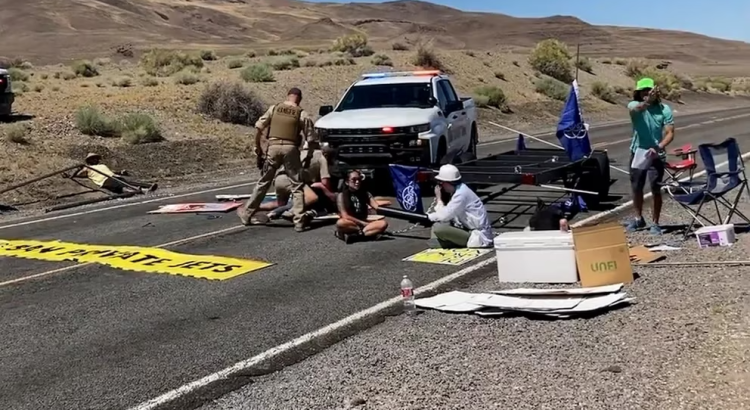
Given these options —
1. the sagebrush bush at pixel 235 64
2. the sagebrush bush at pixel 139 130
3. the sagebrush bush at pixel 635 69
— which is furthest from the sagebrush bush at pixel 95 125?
the sagebrush bush at pixel 635 69

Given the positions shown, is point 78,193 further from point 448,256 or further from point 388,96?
point 448,256

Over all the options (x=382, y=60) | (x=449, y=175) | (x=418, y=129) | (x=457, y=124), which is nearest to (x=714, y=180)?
(x=449, y=175)

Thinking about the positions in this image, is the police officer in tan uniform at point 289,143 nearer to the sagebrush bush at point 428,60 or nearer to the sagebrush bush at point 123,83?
the sagebrush bush at point 123,83

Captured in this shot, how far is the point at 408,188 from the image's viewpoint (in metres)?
12.0

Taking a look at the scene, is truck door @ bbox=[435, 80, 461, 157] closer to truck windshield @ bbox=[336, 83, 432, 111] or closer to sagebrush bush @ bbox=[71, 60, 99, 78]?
truck windshield @ bbox=[336, 83, 432, 111]

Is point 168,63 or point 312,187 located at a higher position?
point 168,63

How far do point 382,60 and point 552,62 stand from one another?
1304cm

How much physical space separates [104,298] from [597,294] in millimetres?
4607

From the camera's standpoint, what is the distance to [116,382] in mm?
6121

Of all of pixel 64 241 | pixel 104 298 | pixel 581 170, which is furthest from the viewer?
pixel 581 170

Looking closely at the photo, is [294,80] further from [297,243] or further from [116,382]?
[116,382]

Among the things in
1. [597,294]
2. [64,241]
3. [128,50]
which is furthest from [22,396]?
[128,50]

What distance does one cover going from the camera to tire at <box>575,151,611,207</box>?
13.2 metres

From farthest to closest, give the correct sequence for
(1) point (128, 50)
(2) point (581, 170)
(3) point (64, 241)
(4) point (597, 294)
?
(1) point (128, 50) < (2) point (581, 170) < (3) point (64, 241) < (4) point (597, 294)
